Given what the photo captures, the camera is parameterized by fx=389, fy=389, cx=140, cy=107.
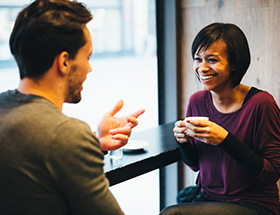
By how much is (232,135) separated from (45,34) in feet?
3.14

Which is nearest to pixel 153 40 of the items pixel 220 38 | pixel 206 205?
pixel 220 38

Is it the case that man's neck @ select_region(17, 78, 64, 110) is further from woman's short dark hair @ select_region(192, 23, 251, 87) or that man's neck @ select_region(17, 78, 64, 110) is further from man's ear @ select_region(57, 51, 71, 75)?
woman's short dark hair @ select_region(192, 23, 251, 87)

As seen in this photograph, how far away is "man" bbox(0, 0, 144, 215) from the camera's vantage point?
97 cm

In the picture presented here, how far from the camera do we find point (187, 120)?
1.72 m

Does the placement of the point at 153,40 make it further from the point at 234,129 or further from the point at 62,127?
the point at 62,127

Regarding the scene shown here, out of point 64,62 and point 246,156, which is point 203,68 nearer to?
point 246,156

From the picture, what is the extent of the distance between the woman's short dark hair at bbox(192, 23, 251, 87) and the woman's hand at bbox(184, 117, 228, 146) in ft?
0.87

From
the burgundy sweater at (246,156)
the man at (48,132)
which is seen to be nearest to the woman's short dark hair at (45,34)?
the man at (48,132)

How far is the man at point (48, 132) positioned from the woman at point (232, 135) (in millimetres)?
767

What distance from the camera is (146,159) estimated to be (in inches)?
75.7

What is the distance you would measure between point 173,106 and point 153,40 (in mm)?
483

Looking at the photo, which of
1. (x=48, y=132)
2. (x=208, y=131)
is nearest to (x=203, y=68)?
(x=208, y=131)

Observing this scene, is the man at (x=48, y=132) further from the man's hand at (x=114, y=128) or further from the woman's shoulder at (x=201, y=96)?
the woman's shoulder at (x=201, y=96)

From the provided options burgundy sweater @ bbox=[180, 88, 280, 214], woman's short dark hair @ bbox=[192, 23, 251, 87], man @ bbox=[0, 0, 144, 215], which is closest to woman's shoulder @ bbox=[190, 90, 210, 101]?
burgundy sweater @ bbox=[180, 88, 280, 214]
